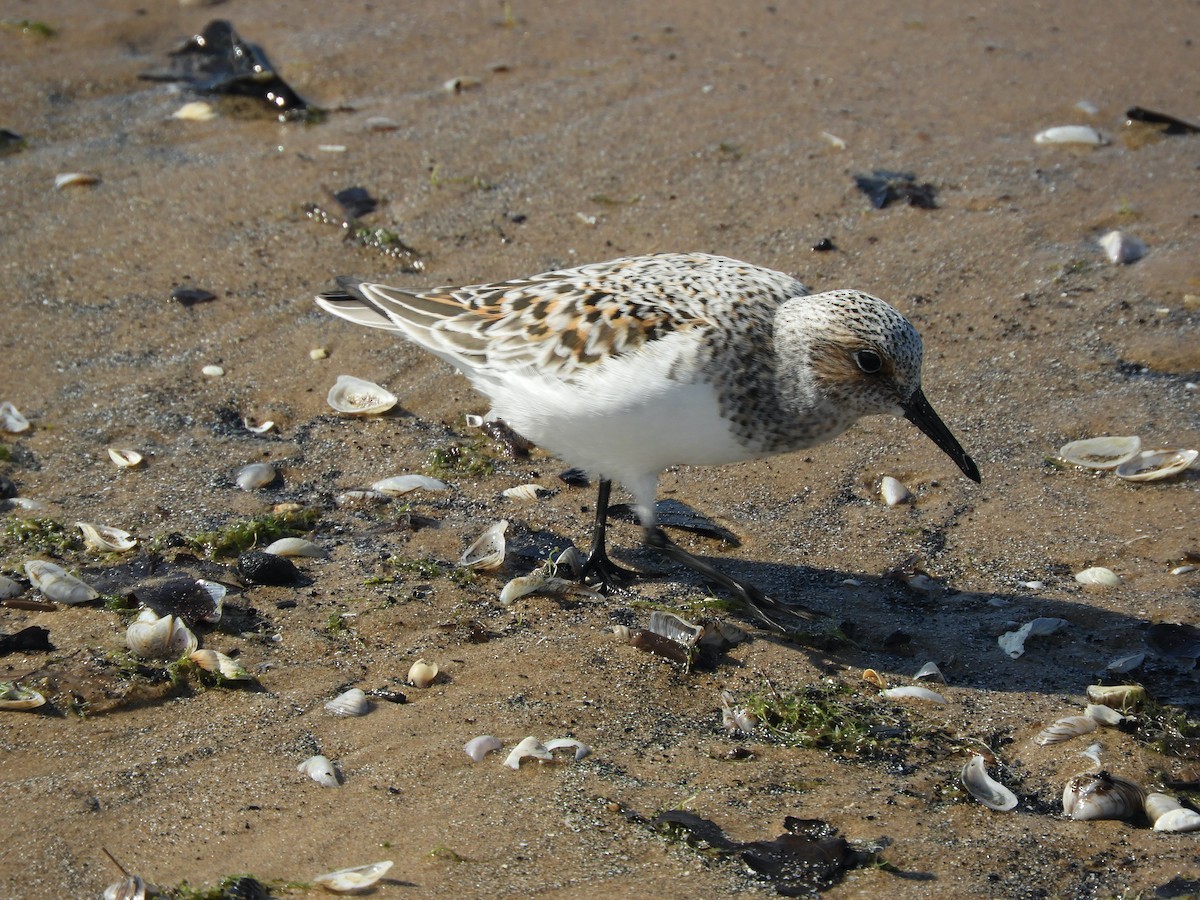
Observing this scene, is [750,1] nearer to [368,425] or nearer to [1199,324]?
[1199,324]

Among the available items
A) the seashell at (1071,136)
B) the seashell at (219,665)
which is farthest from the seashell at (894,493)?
the seashell at (1071,136)

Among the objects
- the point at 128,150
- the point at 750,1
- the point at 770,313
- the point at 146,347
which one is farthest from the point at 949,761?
the point at 750,1

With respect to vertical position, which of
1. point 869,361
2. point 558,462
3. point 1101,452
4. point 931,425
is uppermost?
point 869,361

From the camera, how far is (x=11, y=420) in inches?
243

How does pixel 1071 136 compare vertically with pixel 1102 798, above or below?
above

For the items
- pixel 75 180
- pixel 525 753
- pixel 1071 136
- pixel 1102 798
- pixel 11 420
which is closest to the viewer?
pixel 1102 798

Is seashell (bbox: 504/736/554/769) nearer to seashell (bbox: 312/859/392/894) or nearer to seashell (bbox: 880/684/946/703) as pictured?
seashell (bbox: 312/859/392/894)

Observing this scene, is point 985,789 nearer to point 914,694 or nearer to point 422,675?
point 914,694

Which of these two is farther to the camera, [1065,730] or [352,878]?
[1065,730]

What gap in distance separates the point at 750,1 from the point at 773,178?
10.5 ft

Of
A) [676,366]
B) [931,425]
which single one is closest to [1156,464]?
[931,425]

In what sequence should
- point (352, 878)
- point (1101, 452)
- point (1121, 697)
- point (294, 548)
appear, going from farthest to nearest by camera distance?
point (1101, 452), point (294, 548), point (1121, 697), point (352, 878)

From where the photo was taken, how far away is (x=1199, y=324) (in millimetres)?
Answer: 6809

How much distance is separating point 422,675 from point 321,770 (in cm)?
65
